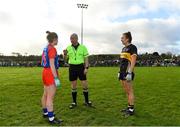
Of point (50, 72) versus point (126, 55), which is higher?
point (126, 55)

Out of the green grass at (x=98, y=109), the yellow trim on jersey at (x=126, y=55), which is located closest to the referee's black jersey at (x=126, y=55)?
the yellow trim on jersey at (x=126, y=55)

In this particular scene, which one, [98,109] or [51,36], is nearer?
[51,36]

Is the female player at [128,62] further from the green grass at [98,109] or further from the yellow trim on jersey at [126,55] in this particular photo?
the green grass at [98,109]

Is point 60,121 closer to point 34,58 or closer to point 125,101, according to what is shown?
point 125,101

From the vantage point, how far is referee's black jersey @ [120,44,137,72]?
1212 cm

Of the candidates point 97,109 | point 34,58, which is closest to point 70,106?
point 97,109

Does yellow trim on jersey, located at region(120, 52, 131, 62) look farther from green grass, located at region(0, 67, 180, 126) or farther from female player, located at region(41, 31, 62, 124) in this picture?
female player, located at region(41, 31, 62, 124)

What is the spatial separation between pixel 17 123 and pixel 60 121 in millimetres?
1113

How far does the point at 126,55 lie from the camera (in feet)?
40.1

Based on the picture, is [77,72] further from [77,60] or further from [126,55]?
[126,55]

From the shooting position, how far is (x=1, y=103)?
14570 millimetres

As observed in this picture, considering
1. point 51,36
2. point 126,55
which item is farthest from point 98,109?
point 51,36

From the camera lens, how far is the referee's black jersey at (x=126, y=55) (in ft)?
39.8

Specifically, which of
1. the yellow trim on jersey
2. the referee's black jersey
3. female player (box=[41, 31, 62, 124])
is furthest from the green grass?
the yellow trim on jersey
